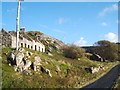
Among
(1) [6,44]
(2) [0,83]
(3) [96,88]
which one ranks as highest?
(1) [6,44]

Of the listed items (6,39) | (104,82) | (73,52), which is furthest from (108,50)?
(6,39)

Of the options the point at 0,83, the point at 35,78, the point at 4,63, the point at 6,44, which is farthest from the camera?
the point at 6,44

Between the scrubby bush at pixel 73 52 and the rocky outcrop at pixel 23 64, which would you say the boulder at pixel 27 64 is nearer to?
the rocky outcrop at pixel 23 64

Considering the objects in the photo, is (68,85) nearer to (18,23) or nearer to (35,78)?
(35,78)

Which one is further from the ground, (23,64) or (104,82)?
(23,64)

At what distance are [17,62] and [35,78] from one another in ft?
15.9

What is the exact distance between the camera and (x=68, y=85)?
22.3 meters

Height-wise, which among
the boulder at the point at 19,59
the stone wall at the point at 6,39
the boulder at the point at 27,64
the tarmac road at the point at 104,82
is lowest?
the tarmac road at the point at 104,82

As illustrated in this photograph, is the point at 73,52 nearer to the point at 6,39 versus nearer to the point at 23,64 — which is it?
the point at 6,39

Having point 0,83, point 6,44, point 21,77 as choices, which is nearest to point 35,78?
point 21,77

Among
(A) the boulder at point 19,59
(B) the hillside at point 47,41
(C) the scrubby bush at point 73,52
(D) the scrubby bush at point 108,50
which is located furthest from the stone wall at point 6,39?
(D) the scrubby bush at point 108,50

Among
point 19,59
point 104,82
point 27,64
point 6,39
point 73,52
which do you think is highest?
point 6,39

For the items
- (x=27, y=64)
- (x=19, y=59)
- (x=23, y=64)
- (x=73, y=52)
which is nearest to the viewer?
(x=19, y=59)

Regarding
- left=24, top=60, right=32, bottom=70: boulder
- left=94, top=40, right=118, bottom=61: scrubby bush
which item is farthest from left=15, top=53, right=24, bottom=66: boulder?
left=94, top=40, right=118, bottom=61: scrubby bush
